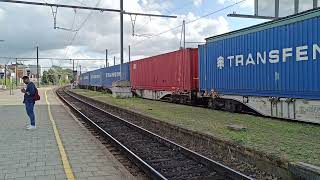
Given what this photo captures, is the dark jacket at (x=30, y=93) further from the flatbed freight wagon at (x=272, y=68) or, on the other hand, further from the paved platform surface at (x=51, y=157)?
the flatbed freight wagon at (x=272, y=68)

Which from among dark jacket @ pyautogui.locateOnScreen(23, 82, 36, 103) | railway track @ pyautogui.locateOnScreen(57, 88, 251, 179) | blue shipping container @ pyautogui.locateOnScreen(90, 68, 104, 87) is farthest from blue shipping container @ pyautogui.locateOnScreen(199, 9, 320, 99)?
blue shipping container @ pyautogui.locateOnScreen(90, 68, 104, 87)

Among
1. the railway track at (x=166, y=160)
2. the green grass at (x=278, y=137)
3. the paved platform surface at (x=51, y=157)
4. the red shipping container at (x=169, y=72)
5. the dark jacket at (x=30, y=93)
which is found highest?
the red shipping container at (x=169, y=72)

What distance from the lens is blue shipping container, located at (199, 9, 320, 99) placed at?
1180 centimetres

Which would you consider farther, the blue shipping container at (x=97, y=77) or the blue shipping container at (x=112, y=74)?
the blue shipping container at (x=97, y=77)

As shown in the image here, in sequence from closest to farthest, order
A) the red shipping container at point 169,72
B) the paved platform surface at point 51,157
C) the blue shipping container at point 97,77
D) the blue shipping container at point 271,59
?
the paved platform surface at point 51,157 < the blue shipping container at point 271,59 < the red shipping container at point 169,72 < the blue shipping container at point 97,77

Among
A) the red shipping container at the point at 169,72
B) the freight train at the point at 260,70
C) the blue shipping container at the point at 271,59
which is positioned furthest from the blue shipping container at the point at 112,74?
the blue shipping container at the point at 271,59

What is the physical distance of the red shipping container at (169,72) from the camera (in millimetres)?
21359

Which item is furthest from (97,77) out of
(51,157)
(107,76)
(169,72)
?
(51,157)

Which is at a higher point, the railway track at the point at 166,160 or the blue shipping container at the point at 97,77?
the blue shipping container at the point at 97,77

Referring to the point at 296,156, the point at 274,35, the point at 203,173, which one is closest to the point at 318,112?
the point at 274,35

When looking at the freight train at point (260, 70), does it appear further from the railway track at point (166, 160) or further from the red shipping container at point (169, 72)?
the railway track at point (166, 160)

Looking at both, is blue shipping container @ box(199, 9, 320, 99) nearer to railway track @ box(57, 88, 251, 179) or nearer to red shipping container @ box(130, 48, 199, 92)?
red shipping container @ box(130, 48, 199, 92)

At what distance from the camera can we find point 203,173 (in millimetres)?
7391

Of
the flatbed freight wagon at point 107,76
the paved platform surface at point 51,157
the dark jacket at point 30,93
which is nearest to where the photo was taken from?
the paved platform surface at point 51,157
